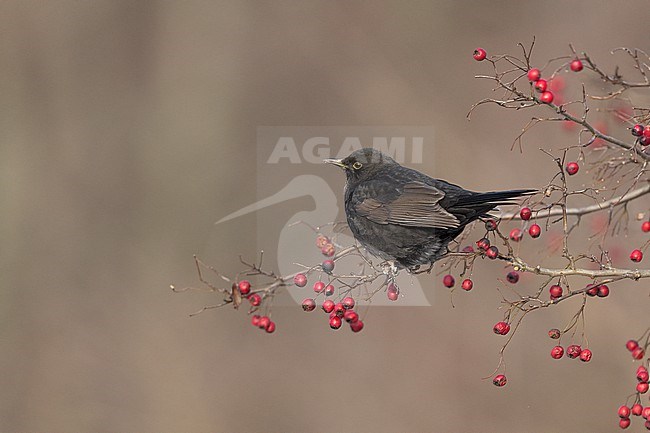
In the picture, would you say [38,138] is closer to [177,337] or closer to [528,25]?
[177,337]

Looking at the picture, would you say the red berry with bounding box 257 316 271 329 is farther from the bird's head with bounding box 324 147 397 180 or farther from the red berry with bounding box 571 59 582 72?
the red berry with bounding box 571 59 582 72

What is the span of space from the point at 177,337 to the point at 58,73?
11.6 feet

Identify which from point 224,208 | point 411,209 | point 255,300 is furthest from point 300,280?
point 224,208

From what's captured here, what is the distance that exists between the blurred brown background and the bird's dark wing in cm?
428

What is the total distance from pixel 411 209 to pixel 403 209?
0.18 feet

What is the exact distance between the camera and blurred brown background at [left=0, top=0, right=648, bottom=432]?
798 cm

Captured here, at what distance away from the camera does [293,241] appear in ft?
26.3

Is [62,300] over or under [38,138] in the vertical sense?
under

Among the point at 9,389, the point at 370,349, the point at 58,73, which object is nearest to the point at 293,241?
the point at 370,349

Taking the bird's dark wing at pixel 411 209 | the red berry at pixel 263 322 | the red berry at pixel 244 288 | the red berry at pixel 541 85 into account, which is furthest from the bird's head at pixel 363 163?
the red berry at pixel 541 85

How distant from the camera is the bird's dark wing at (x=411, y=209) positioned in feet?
11.1

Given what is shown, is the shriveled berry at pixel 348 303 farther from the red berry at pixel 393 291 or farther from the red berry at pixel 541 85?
the red berry at pixel 541 85

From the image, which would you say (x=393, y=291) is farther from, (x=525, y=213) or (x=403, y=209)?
(x=525, y=213)

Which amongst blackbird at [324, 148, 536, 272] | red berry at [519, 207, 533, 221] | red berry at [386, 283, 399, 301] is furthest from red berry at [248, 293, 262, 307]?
red berry at [519, 207, 533, 221]
